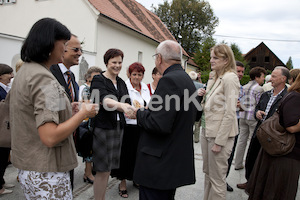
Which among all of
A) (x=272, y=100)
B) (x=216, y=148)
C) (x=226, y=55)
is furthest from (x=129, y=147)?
(x=272, y=100)

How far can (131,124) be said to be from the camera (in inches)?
147

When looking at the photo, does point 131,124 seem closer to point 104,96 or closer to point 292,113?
point 104,96

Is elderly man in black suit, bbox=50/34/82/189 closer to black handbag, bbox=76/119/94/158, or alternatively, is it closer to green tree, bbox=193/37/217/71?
black handbag, bbox=76/119/94/158

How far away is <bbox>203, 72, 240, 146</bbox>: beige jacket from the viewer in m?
2.77

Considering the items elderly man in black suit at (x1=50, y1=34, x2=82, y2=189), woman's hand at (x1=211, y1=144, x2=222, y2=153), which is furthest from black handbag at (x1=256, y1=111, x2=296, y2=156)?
elderly man in black suit at (x1=50, y1=34, x2=82, y2=189)

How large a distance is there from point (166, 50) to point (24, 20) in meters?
16.7

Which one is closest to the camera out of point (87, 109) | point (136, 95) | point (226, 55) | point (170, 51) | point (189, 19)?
point (87, 109)

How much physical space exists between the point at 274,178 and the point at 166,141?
186 cm

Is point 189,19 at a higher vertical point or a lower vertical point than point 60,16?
higher

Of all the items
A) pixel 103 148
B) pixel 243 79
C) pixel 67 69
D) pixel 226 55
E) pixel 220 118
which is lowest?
pixel 103 148

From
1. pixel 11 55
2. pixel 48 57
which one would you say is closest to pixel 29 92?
pixel 48 57

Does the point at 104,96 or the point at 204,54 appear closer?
the point at 104,96

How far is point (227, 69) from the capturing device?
2.91m

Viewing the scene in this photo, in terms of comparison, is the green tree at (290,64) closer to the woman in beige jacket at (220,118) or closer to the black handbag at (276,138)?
the black handbag at (276,138)
